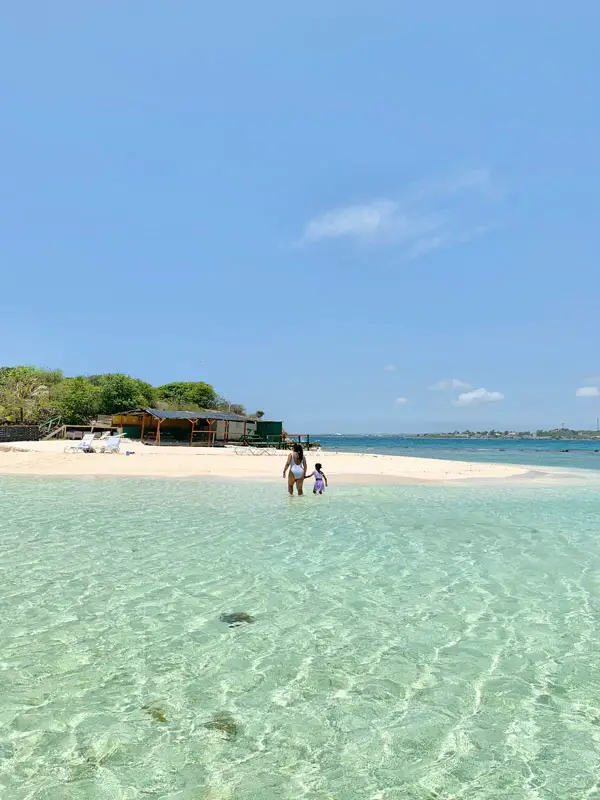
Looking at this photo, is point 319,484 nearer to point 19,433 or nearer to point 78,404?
point 19,433

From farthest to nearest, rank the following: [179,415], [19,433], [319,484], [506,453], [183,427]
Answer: [506,453] < [183,427] < [179,415] < [19,433] < [319,484]

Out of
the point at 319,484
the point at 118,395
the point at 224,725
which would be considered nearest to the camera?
the point at 224,725

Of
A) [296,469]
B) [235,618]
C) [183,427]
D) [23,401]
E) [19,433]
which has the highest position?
[23,401]

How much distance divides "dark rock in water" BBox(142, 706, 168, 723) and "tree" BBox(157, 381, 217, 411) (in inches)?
2752

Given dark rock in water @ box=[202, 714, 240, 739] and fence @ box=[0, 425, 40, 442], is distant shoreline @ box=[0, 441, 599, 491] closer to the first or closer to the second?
fence @ box=[0, 425, 40, 442]

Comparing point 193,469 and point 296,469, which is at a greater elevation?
point 296,469

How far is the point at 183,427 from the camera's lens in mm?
45688

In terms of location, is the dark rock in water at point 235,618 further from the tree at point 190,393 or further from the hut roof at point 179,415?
the tree at point 190,393

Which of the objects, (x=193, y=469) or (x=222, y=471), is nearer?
(x=222, y=471)

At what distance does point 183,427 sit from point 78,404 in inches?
559

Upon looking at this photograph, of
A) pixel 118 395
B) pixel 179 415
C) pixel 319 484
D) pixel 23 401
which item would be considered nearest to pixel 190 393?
pixel 118 395

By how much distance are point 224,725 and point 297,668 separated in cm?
102

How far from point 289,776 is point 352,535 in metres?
7.09

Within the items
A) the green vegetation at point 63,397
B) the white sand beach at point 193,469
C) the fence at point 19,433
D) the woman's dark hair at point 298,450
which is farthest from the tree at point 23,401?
the woman's dark hair at point 298,450
